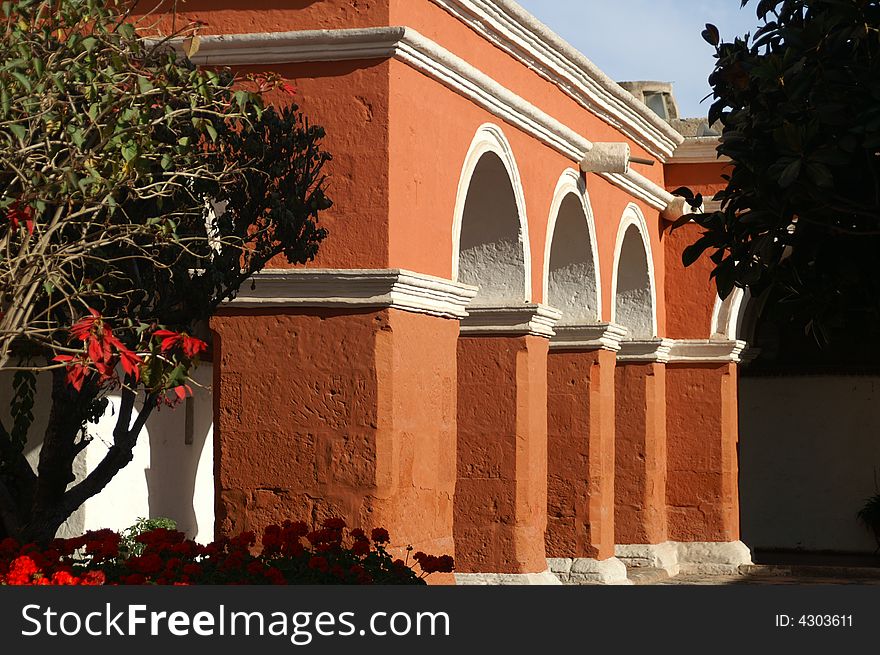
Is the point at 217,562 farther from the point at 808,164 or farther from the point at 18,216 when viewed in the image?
the point at 808,164

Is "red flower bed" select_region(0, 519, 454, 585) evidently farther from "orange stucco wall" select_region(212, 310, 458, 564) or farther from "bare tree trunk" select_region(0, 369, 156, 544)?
→ "orange stucco wall" select_region(212, 310, 458, 564)

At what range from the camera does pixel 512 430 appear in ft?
33.0

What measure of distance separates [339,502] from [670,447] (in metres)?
7.85

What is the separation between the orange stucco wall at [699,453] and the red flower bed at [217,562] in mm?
8431

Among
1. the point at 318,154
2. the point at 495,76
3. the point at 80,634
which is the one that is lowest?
the point at 80,634

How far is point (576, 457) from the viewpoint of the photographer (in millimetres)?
12180

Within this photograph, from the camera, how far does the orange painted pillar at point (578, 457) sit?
12.1 metres

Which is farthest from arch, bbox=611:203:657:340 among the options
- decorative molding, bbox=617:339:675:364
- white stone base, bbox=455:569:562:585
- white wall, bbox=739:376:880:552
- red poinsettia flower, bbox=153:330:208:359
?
red poinsettia flower, bbox=153:330:208:359

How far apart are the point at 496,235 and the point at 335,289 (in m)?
2.43

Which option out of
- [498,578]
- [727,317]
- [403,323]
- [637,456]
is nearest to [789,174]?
[403,323]

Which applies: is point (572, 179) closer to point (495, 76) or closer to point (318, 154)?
point (495, 76)

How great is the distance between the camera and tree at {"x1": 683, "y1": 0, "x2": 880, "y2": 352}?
18.2 feet

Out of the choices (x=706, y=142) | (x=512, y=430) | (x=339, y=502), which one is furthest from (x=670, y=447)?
(x=339, y=502)

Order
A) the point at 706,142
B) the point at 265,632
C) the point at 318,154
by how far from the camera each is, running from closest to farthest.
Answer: the point at 265,632, the point at 318,154, the point at 706,142
